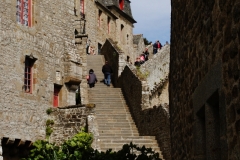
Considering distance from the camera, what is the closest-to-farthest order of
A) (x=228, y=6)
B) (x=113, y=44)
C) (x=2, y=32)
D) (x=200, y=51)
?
1. (x=228, y=6)
2. (x=200, y=51)
3. (x=2, y=32)
4. (x=113, y=44)

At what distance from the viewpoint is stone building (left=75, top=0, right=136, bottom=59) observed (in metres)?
43.0

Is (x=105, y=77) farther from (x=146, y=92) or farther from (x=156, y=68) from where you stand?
(x=146, y=92)

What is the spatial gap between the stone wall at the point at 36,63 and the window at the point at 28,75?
0.47 ft

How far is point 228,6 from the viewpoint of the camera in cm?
568

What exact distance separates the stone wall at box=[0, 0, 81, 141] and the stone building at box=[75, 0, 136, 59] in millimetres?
9180

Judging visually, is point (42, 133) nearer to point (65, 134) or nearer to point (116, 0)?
point (65, 134)

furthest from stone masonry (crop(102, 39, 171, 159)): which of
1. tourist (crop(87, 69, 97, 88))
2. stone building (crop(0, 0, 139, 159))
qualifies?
stone building (crop(0, 0, 139, 159))

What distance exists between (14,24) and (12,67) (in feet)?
5.54

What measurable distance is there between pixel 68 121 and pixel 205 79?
18.9 meters

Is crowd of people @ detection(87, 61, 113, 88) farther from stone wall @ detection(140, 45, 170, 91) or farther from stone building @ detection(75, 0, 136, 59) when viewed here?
stone building @ detection(75, 0, 136, 59)

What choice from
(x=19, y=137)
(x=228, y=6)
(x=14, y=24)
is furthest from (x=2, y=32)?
(x=228, y=6)

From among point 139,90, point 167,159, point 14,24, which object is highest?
point 14,24

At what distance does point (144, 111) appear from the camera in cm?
2642

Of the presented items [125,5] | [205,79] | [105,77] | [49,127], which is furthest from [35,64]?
[125,5]
